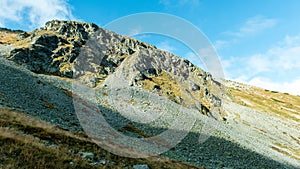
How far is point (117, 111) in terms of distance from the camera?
72.0 metres

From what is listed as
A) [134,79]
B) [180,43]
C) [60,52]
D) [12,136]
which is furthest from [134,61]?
[12,136]

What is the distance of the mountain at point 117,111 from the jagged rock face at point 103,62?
0.72 meters

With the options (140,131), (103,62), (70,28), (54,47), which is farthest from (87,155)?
(70,28)

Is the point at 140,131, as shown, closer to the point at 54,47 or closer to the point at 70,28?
the point at 54,47

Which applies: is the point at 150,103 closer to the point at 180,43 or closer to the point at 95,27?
the point at 180,43

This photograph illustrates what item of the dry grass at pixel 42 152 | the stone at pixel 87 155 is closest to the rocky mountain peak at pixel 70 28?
the dry grass at pixel 42 152

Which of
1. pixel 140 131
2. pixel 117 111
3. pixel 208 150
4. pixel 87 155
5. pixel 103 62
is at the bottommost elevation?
pixel 208 150

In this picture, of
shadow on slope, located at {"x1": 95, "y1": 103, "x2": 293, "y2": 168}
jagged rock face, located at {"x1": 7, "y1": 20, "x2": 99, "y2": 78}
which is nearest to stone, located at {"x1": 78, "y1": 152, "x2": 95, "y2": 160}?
shadow on slope, located at {"x1": 95, "y1": 103, "x2": 293, "y2": 168}

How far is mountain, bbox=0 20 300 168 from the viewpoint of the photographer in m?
22.5

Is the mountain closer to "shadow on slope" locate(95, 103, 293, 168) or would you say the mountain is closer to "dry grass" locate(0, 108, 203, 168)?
"dry grass" locate(0, 108, 203, 168)

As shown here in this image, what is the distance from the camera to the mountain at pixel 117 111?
22531mm

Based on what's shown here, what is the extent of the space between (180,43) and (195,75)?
159397 mm

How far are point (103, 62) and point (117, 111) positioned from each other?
109 meters

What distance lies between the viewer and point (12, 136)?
15758mm
